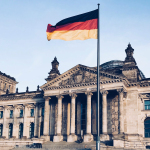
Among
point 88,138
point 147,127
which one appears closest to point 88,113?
point 88,138

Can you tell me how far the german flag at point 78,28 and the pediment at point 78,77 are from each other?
98.0 ft

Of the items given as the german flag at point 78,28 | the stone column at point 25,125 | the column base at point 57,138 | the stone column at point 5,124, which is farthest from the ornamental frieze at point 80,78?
the german flag at point 78,28

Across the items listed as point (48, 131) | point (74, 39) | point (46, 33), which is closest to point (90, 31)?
point (74, 39)

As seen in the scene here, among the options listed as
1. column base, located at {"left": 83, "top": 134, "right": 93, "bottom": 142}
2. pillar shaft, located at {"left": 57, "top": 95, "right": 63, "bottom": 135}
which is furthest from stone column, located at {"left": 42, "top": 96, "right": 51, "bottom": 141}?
column base, located at {"left": 83, "top": 134, "right": 93, "bottom": 142}

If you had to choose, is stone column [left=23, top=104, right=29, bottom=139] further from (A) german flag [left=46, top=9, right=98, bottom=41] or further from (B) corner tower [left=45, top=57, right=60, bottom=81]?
(A) german flag [left=46, top=9, right=98, bottom=41]

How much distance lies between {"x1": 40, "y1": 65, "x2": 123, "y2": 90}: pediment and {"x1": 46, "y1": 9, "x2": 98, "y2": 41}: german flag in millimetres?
29875

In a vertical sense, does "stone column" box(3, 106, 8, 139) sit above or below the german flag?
below

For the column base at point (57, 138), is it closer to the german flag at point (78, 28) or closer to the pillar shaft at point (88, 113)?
the pillar shaft at point (88, 113)

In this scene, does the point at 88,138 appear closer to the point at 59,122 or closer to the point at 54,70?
the point at 59,122

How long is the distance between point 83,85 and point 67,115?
835cm

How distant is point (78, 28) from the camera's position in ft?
78.8

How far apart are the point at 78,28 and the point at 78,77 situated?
33.7 meters

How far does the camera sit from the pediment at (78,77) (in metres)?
54.5

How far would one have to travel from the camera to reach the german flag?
23.4 m
